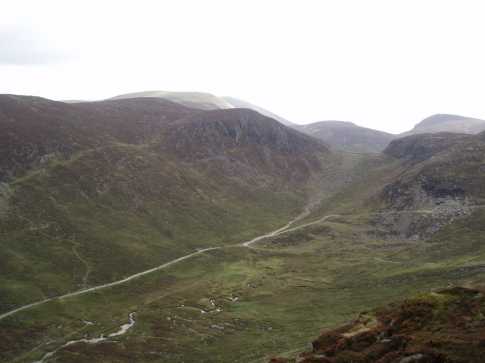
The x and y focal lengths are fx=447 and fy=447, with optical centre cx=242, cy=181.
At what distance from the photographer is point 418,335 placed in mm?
26844

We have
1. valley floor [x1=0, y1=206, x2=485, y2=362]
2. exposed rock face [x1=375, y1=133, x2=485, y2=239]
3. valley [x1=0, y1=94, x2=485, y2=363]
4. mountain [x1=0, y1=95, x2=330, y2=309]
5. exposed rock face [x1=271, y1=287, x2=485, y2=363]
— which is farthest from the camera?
exposed rock face [x1=375, y1=133, x2=485, y2=239]

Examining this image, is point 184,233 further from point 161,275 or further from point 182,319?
point 182,319

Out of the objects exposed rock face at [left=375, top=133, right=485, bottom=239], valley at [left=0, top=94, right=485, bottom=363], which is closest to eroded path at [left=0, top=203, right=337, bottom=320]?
valley at [left=0, top=94, right=485, bottom=363]

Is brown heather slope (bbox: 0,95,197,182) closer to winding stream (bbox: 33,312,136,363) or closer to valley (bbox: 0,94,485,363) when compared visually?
valley (bbox: 0,94,485,363)

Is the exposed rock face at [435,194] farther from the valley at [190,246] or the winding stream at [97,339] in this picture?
the winding stream at [97,339]

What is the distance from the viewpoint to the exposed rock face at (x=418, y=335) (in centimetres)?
2416

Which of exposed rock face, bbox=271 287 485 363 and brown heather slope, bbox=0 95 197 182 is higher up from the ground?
brown heather slope, bbox=0 95 197 182

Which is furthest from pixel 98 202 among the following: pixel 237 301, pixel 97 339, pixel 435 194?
pixel 435 194

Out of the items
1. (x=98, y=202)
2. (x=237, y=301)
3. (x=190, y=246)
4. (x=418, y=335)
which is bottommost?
(x=237, y=301)

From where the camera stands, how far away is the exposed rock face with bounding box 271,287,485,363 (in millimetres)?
24156

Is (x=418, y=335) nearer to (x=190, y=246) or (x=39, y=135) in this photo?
(x=190, y=246)

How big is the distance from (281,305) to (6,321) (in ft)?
153

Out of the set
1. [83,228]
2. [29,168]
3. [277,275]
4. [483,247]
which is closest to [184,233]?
[83,228]

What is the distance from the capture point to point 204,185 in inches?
6949
